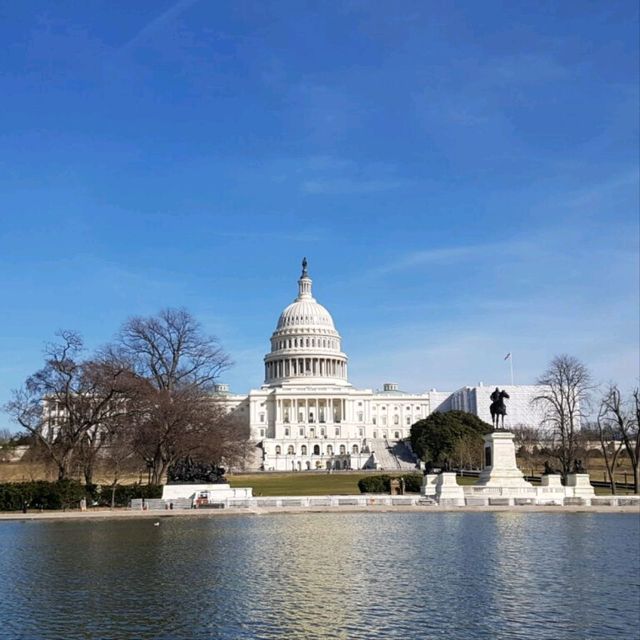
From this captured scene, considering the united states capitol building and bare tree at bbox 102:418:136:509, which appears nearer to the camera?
bare tree at bbox 102:418:136:509

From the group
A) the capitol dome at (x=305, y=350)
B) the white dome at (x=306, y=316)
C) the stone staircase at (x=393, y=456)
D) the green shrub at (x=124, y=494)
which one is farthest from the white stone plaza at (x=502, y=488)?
the white dome at (x=306, y=316)

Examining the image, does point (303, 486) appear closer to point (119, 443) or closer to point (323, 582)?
point (119, 443)

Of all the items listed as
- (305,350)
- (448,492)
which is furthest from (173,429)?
(305,350)

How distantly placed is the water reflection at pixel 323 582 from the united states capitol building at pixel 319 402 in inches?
4901

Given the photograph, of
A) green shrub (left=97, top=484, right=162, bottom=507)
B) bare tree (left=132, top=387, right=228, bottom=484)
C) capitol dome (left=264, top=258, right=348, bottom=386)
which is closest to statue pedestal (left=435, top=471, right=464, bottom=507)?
bare tree (left=132, top=387, right=228, bottom=484)

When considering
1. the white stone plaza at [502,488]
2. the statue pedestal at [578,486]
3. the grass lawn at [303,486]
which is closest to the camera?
the white stone plaza at [502,488]

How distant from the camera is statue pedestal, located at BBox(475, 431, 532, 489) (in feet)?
166

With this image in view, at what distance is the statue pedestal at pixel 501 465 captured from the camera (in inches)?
1989

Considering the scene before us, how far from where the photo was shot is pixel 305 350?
178500 millimetres

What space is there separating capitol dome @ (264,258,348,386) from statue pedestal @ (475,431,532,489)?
123811 mm

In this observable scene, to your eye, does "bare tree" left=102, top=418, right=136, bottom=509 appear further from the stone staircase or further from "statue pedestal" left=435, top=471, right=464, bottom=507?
the stone staircase

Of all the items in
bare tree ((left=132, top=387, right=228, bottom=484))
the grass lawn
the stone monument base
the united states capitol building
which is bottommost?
the grass lawn

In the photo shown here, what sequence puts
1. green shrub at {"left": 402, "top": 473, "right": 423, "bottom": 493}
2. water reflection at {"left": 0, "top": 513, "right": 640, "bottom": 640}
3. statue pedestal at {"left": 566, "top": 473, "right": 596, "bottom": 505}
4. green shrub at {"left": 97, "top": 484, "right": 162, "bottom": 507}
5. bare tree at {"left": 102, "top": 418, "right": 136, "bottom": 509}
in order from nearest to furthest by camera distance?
water reflection at {"left": 0, "top": 513, "right": 640, "bottom": 640}
green shrub at {"left": 97, "top": 484, "right": 162, "bottom": 507}
statue pedestal at {"left": 566, "top": 473, "right": 596, "bottom": 505}
bare tree at {"left": 102, "top": 418, "right": 136, "bottom": 509}
green shrub at {"left": 402, "top": 473, "right": 423, "bottom": 493}

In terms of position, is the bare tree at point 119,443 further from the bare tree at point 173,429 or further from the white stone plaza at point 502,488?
the white stone plaza at point 502,488
